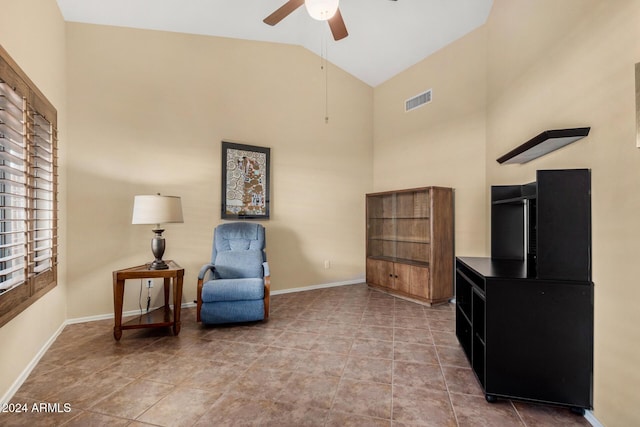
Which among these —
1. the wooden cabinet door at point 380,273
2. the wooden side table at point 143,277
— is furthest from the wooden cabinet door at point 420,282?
the wooden side table at point 143,277

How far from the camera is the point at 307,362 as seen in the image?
237 centimetres

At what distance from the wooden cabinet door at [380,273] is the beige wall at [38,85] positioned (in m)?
3.79

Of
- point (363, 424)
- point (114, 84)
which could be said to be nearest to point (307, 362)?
point (363, 424)

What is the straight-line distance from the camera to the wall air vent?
4.35 meters

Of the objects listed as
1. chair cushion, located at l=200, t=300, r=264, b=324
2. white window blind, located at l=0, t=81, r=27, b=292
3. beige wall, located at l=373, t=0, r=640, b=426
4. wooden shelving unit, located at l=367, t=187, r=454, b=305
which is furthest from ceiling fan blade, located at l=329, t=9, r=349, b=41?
chair cushion, located at l=200, t=300, r=264, b=324

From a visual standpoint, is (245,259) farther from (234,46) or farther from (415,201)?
(234,46)

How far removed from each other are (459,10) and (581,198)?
2.89 m

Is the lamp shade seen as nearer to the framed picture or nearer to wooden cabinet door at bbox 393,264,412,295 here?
the framed picture

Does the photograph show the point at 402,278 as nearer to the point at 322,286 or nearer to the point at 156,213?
the point at 322,286

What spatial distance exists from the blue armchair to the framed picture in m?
0.42

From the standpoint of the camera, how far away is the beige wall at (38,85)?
1905 millimetres

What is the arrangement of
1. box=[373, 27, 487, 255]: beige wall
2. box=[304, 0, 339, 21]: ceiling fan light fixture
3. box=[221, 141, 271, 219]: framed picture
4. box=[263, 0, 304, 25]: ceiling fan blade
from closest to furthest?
1. box=[304, 0, 339, 21]: ceiling fan light fixture
2. box=[263, 0, 304, 25]: ceiling fan blade
3. box=[373, 27, 487, 255]: beige wall
4. box=[221, 141, 271, 219]: framed picture

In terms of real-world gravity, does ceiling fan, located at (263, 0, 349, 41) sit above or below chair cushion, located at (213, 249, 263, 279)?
above

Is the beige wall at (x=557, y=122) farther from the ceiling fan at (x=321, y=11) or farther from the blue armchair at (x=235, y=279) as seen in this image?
the blue armchair at (x=235, y=279)
